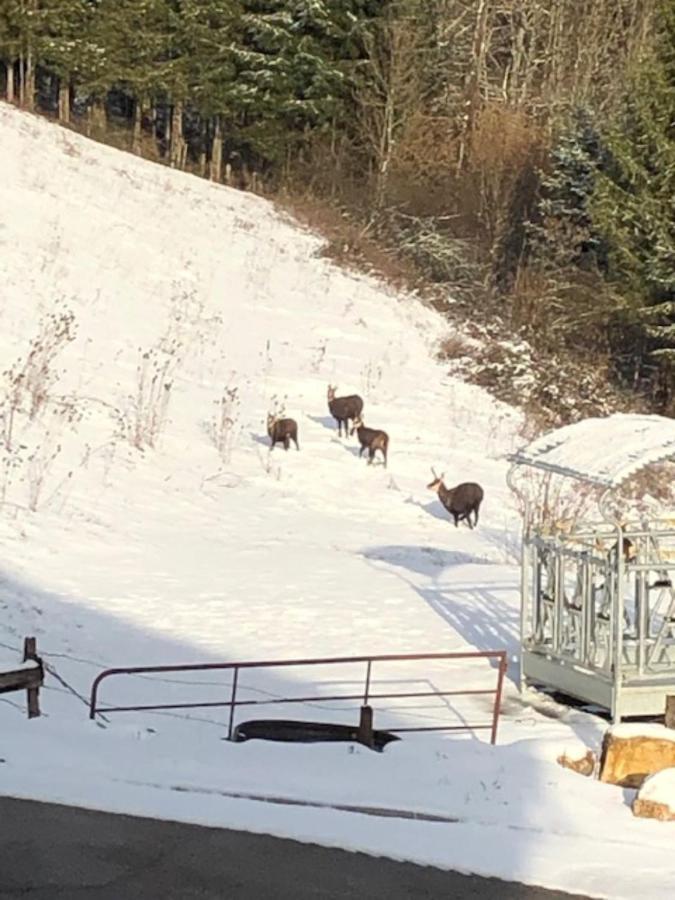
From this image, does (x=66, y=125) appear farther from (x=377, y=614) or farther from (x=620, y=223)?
(x=377, y=614)

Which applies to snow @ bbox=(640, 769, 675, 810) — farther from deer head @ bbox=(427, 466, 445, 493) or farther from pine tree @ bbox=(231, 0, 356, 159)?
pine tree @ bbox=(231, 0, 356, 159)

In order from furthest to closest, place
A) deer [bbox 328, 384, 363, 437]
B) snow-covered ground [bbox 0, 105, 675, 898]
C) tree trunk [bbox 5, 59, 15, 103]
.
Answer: tree trunk [bbox 5, 59, 15, 103] < deer [bbox 328, 384, 363, 437] < snow-covered ground [bbox 0, 105, 675, 898]

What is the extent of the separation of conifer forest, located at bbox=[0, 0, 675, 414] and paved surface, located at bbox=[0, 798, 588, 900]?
22223mm

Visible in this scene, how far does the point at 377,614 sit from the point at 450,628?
788 millimetres

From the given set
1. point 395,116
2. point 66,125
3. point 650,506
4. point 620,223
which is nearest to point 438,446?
point 650,506

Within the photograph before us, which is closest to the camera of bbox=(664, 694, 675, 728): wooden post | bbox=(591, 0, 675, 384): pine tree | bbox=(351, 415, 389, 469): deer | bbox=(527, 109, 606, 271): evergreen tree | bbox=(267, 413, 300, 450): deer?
bbox=(664, 694, 675, 728): wooden post

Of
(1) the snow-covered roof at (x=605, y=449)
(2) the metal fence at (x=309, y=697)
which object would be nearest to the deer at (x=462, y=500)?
(1) the snow-covered roof at (x=605, y=449)

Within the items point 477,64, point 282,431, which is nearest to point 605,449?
point 282,431

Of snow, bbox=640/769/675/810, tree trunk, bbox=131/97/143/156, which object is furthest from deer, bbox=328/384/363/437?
tree trunk, bbox=131/97/143/156

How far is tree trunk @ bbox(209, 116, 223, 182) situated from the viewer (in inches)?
1740

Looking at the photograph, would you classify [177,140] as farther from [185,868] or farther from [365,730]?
[185,868]

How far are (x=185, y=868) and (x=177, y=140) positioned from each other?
131 ft

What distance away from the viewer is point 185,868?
7434mm

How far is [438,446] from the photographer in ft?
80.8
